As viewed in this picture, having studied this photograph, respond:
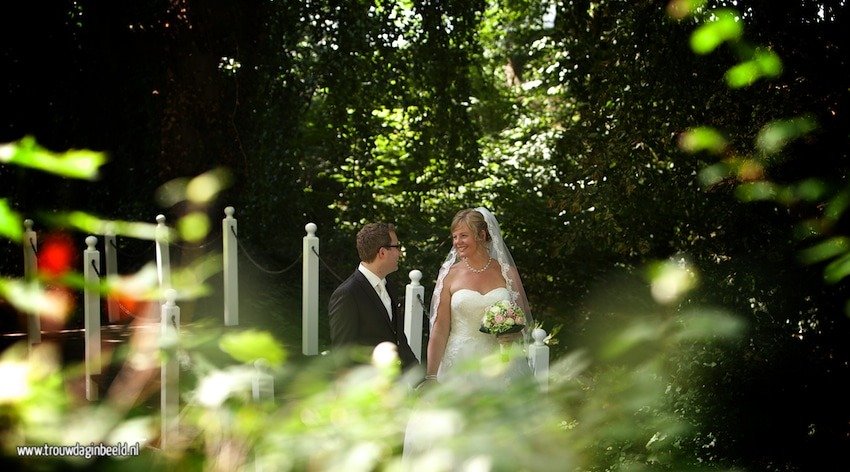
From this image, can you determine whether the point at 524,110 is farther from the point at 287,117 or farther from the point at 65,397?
the point at 65,397

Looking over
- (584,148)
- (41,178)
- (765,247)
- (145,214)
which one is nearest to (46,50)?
(41,178)

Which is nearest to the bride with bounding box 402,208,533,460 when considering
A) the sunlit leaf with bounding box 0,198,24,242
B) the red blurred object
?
the sunlit leaf with bounding box 0,198,24,242

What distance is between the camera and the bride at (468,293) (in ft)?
21.0

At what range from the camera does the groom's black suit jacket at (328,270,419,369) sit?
501cm

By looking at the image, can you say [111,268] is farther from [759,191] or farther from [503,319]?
[759,191]

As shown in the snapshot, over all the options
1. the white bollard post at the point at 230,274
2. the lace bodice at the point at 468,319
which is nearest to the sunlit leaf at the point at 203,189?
the lace bodice at the point at 468,319

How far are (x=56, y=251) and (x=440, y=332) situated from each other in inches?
260

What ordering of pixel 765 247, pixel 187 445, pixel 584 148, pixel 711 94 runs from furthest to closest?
pixel 584 148 → pixel 711 94 → pixel 765 247 → pixel 187 445

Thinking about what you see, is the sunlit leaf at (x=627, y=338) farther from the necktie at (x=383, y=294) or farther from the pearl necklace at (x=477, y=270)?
the pearl necklace at (x=477, y=270)

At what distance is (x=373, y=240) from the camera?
17.3 ft

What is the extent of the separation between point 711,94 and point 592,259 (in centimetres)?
570

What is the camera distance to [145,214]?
12.5 m

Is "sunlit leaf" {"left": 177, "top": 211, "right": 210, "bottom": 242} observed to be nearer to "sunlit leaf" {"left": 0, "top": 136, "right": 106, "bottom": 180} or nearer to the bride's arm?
"sunlit leaf" {"left": 0, "top": 136, "right": 106, "bottom": 180}

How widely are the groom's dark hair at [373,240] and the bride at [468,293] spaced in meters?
1.20
